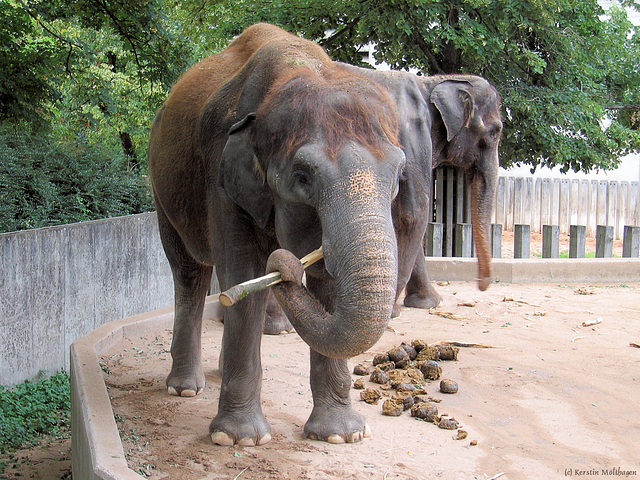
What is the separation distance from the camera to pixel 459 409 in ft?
16.5

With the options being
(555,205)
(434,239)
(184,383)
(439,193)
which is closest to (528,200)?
(555,205)

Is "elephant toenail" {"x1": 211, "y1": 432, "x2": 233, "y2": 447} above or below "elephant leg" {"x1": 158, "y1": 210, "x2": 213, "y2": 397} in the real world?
below

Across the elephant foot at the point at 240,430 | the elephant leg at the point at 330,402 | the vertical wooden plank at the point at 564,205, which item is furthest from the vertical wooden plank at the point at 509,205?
the elephant foot at the point at 240,430

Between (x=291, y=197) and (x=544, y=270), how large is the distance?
7118 millimetres

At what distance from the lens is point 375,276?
3008 millimetres

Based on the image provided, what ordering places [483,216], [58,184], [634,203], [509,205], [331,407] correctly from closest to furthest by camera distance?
[331,407], [483,216], [58,184], [634,203], [509,205]

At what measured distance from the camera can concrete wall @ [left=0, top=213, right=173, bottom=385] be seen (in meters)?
6.68

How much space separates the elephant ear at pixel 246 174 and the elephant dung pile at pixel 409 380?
173 centimetres

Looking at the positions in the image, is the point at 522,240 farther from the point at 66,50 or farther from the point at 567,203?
the point at 567,203

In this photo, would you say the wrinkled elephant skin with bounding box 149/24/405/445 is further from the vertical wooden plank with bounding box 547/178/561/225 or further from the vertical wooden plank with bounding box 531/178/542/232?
the vertical wooden plank with bounding box 547/178/561/225

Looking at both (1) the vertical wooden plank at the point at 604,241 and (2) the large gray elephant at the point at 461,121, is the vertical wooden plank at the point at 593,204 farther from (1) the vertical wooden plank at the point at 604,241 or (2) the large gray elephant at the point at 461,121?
(2) the large gray elephant at the point at 461,121

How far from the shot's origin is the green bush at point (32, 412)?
5914 millimetres

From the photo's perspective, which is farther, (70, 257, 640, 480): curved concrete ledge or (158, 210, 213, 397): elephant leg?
(158, 210, 213, 397): elephant leg

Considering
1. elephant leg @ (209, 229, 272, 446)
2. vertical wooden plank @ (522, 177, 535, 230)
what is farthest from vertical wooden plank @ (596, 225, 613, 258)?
vertical wooden plank @ (522, 177, 535, 230)
